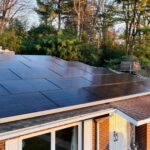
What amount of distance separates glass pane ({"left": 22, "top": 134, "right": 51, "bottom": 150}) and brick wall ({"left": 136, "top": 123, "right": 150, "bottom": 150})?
430 cm

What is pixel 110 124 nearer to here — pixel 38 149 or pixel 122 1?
pixel 38 149

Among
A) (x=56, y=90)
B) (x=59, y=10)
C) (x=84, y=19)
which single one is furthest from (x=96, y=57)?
(x=56, y=90)

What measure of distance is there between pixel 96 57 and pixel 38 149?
56.1ft

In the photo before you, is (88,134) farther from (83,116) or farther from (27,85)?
(27,85)

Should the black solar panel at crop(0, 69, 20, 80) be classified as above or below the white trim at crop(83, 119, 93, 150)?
above

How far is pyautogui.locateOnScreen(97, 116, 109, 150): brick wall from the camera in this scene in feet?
28.5

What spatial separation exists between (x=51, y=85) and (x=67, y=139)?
1.55 metres

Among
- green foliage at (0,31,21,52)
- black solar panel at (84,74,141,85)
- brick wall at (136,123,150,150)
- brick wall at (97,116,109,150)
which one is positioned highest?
green foliage at (0,31,21,52)

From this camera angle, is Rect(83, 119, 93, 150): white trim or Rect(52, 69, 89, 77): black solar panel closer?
Rect(83, 119, 93, 150): white trim

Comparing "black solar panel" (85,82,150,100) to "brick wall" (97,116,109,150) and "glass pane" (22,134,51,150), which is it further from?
"glass pane" (22,134,51,150)

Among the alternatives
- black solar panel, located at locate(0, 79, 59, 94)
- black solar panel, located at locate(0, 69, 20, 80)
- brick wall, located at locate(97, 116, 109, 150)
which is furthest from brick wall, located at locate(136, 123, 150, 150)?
black solar panel, located at locate(0, 69, 20, 80)

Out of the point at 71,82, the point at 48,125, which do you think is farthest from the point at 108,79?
the point at 48,125

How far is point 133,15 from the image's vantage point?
27969mm

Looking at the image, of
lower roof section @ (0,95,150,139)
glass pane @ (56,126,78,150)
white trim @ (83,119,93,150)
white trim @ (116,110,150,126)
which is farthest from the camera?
→ white trim @ (83,119,93,150)
